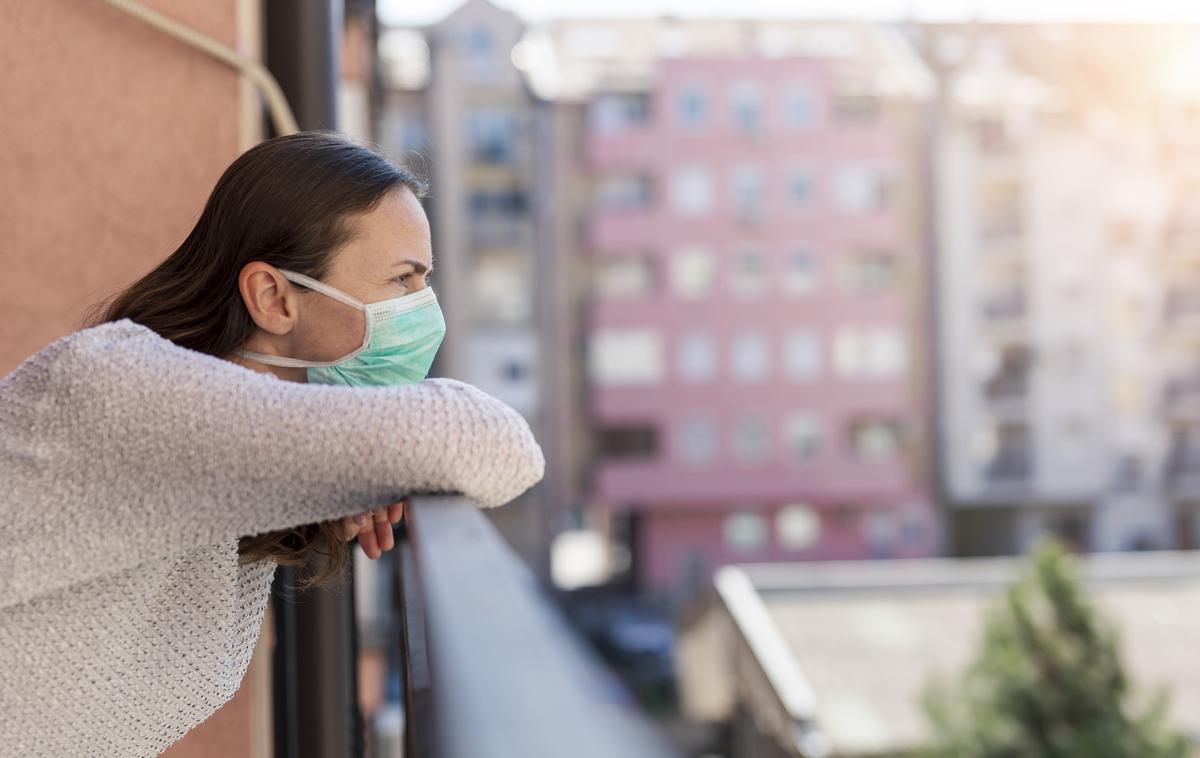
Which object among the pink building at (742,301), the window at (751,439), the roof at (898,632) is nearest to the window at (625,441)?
the pink building at (742,301)

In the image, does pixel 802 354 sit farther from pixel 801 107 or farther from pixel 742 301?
pixel 801 107

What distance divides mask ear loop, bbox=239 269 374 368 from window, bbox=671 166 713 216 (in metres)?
18.4

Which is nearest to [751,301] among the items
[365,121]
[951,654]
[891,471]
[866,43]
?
[891,471]

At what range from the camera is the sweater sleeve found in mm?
785

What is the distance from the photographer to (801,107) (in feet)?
63.7

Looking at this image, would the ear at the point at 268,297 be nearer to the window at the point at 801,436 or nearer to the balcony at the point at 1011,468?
the window at the point at 801,436

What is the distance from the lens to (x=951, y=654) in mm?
9656

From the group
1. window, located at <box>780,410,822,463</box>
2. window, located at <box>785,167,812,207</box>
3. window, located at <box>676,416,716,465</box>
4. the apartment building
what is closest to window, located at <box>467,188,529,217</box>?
the apartment building

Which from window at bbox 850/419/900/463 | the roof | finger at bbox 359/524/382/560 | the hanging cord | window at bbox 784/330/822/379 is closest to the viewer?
finger at bbox 359/524/382/560

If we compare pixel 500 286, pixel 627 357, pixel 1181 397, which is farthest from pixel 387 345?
pixel 1181 397

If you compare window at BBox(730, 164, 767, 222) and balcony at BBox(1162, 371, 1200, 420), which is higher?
window at BBox(730, 164, 767, 222)

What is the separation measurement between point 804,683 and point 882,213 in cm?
1191

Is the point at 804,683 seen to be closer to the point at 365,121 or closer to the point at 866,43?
the point at 365,121

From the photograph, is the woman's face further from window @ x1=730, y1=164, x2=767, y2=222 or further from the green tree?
window @ x1=730, y1=164, x2=767, y2=222
